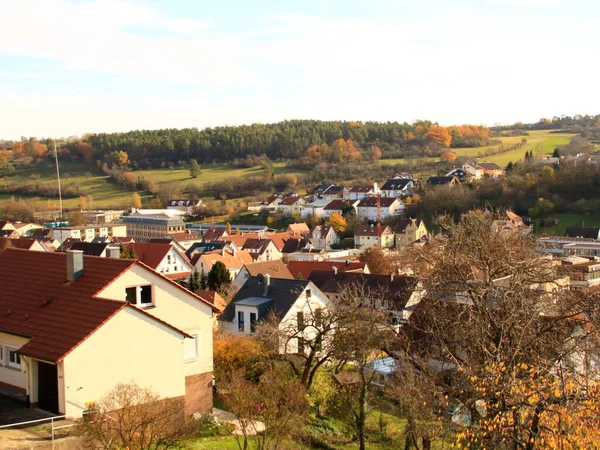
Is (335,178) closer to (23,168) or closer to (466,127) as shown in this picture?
(466,127)

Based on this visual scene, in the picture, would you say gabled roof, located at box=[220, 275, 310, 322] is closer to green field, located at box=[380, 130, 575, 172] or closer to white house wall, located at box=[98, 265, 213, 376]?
white house wall, located at box=[98, 265, 213, 376]

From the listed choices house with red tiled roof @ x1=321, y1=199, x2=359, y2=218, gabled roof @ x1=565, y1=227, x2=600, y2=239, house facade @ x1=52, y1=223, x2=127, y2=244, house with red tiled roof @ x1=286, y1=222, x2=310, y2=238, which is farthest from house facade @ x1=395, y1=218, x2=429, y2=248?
house facade @ x1=52, y1=223, x2=127, y2=244

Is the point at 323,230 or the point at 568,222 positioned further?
the point at 323,230

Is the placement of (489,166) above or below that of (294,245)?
above

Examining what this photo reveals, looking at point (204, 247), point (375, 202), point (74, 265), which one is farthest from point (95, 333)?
point (375, 202)

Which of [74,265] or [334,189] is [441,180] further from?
[74,265]
